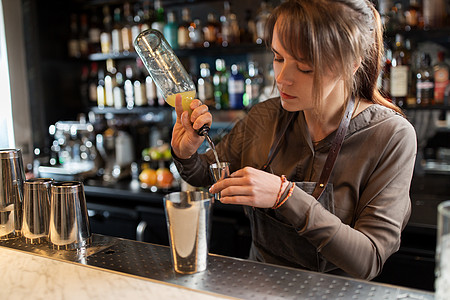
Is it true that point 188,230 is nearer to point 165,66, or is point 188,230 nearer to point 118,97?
point 165,66

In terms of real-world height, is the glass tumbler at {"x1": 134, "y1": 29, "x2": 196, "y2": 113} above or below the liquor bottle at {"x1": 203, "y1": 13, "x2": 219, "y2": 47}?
below

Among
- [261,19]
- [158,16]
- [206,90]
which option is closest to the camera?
[261,19]

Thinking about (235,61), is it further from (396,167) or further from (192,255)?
(192,255)

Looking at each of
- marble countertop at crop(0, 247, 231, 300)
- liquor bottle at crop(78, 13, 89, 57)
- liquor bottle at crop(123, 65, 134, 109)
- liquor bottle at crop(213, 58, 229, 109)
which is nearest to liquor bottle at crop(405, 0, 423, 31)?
liquor bottle at crop(213, 58, 229, 109)

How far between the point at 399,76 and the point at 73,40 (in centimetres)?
250

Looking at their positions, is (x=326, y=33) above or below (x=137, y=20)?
below

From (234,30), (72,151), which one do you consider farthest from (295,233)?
(72,151)

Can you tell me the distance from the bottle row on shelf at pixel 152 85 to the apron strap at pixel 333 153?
134 cm

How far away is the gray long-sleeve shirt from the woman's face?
16 centimetres

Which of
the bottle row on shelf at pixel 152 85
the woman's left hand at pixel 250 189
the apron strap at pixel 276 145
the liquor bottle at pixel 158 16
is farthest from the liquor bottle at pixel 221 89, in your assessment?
the woman's left hand at pixel 250 189

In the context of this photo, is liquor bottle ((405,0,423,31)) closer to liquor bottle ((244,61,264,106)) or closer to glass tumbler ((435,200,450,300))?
liquor bottle ((244,61,264,106))

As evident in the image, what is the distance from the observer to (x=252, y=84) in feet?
9.65

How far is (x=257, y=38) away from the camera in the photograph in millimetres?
2852

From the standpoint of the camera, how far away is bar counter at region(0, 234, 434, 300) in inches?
34.8
